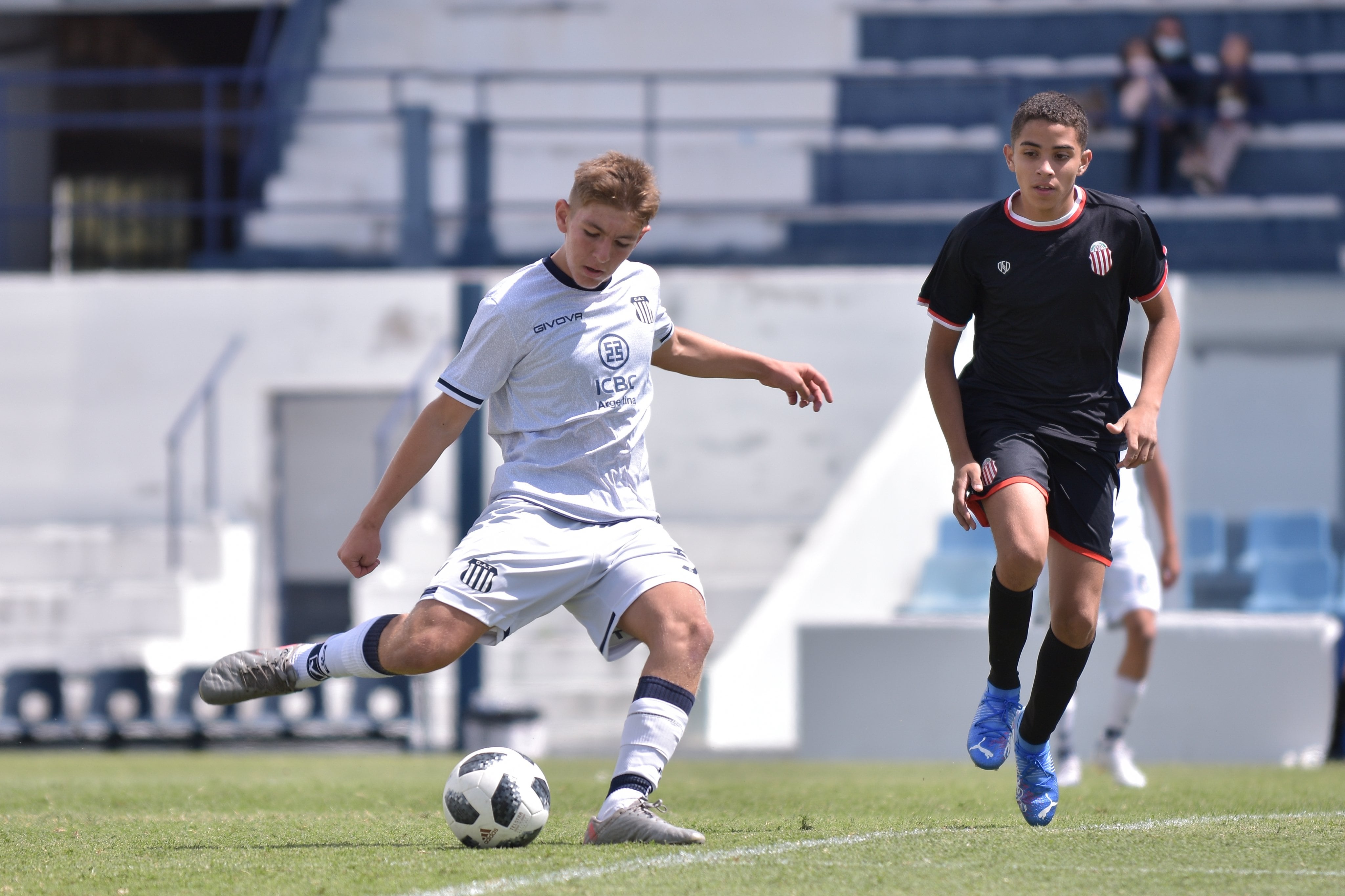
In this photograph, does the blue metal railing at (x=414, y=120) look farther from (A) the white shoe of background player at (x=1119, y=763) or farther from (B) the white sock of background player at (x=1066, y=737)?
(A) the white shoe of background player at (x=1119, y=763)

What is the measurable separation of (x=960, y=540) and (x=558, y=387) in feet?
25.0

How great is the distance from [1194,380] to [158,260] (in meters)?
10.5

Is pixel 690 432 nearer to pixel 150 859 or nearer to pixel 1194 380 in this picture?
pixel 1194 380

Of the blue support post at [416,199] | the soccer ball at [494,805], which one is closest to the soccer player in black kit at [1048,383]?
the soccer ball at [494,805]

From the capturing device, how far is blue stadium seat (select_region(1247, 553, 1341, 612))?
11.9 meters

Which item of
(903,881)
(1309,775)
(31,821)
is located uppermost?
(903,881)

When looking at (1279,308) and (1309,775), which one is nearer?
(1309,775)

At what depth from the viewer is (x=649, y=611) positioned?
14.2ft

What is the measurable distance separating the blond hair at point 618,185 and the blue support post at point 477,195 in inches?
366

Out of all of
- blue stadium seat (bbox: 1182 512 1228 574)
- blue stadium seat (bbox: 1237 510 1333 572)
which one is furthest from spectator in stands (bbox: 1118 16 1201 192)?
blue stadium seat (bbox: 1237 510 1333 572)

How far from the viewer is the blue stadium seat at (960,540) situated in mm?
11383

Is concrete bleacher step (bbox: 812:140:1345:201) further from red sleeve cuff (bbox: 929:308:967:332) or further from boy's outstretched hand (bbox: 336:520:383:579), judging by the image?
boy's outstretched hand (bbox: 336:520:383:579)

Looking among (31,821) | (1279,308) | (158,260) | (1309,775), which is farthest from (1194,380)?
(31,821)

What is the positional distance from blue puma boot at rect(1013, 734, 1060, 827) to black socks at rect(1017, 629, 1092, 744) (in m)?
0.03
